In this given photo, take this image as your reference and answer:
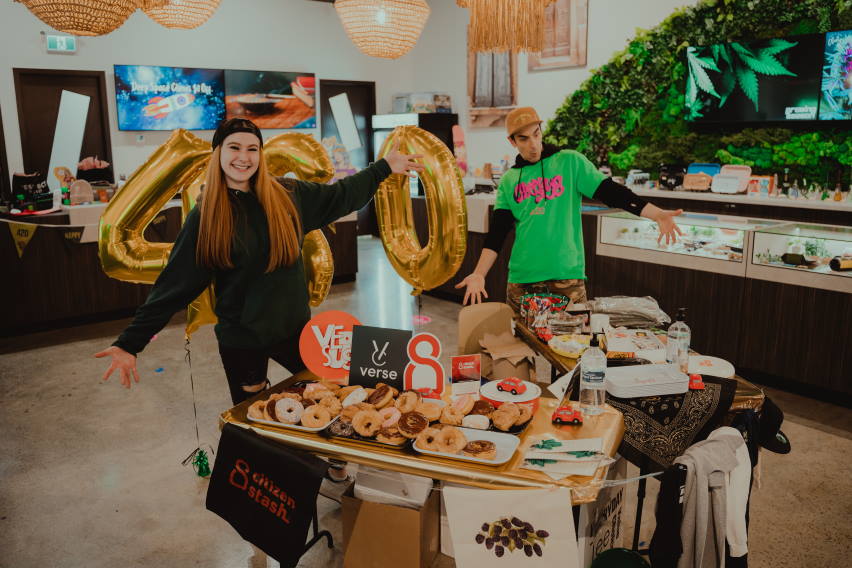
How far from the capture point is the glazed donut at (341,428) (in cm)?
192

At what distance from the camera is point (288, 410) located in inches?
80.4

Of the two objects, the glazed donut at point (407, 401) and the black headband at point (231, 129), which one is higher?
the black headband at point (231, 129)

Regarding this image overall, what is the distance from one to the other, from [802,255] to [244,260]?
11.2 ft

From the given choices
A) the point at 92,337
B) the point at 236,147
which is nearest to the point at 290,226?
the point at 236,147

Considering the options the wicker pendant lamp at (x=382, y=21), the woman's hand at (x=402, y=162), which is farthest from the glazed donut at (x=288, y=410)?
the wicker pendant lamp at (x=382, y=21)

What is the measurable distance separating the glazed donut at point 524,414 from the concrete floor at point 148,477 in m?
0.81

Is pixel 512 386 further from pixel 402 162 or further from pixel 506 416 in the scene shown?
pixel 402 162

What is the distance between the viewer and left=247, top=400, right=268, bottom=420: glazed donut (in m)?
2.04

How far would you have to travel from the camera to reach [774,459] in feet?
10.7

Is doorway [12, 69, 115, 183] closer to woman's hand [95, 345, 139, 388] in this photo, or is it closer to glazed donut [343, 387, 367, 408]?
woman's hand [95, 345, 139, 388]

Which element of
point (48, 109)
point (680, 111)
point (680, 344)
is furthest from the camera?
point (48, 109)

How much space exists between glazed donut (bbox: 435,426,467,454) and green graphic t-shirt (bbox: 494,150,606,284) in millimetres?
1421

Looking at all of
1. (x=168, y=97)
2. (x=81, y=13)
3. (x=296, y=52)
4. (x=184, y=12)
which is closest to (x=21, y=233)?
(x=184, y=12)

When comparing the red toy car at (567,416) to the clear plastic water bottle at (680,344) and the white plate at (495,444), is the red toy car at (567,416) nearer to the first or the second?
the white plate at (495,444)
